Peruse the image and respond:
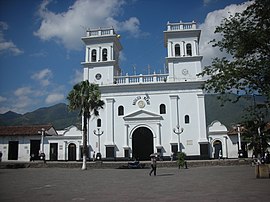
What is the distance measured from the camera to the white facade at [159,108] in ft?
116

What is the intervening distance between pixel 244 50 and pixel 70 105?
17832 millimetres

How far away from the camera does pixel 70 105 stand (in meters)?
27.4

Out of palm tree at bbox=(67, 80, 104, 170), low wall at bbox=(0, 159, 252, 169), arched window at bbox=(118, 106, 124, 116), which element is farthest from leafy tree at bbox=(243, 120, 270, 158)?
arched window at bbox=(118, 106, 124, 116)

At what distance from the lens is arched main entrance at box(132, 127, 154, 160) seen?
35.9 m

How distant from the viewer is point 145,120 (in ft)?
118

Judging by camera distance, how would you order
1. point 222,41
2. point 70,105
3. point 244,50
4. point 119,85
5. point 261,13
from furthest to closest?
point 119,85, point 70,105, point 222,41, point 244,50, point 261,13

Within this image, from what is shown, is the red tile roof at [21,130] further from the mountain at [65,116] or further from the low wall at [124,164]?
the mountain at [65,116]

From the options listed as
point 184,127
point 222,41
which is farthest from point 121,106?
point 222,41

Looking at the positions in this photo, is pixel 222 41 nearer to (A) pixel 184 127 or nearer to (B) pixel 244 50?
(B) pixel 244 50

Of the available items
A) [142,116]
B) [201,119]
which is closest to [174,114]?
[201,119]

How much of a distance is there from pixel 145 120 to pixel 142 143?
3021 mm

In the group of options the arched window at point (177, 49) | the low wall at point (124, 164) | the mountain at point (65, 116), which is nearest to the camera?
the low wall at point (124, 164)

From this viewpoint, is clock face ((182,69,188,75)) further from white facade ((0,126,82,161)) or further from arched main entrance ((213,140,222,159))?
white facade ((0,126,82,161))

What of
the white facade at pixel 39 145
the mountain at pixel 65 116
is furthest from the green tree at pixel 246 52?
the mountain at pixel 65 116
